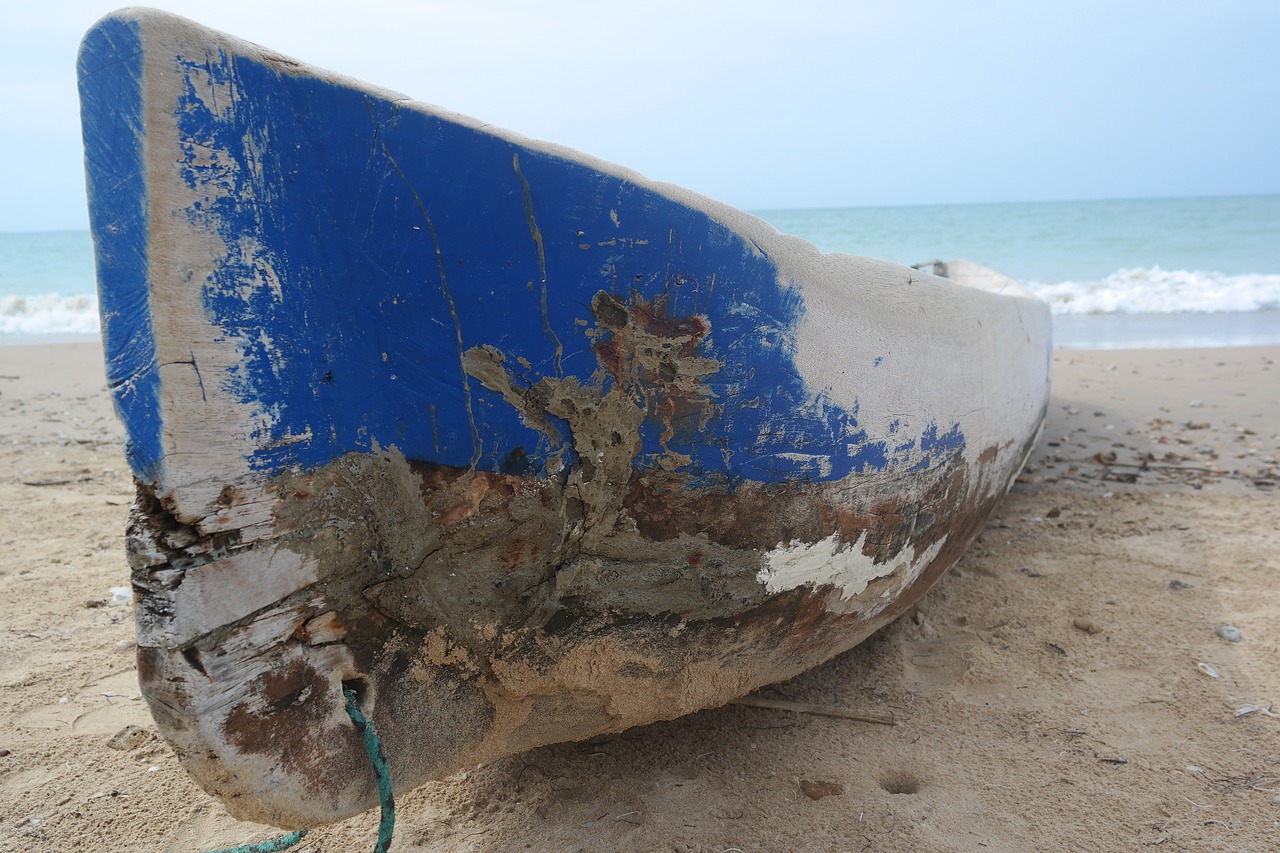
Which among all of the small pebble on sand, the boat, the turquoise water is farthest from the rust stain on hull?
the turquoise water

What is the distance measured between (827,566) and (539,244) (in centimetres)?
94

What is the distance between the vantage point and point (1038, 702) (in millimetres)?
2035

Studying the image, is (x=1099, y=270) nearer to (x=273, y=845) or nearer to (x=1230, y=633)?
(x=1230, y=633)

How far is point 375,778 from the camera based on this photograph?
1420 millimetres

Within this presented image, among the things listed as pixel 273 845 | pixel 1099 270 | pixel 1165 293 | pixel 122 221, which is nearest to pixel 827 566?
pixel 273 845

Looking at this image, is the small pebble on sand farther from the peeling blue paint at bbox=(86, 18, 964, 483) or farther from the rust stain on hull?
the peeling blue paint at bbox=(86, 18, 964, 483)

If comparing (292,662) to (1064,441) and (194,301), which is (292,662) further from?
(1064,441)

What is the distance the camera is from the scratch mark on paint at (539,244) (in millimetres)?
1276

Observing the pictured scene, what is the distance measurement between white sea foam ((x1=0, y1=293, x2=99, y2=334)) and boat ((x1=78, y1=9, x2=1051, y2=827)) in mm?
12849

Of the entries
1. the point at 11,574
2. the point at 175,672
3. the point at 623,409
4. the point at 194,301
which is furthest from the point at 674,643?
the point at 11,574

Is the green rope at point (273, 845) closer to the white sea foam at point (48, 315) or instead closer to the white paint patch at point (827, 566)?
the white paint patch at point (827, 566)

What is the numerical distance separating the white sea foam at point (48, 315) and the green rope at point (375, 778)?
41.8ft

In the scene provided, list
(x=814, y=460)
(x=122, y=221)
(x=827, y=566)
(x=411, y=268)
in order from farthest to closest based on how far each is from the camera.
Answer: (x=827, y=566), (x=814, y=460), (x=411, y=268), (x=122, y=221)

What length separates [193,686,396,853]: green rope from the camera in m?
1.37
